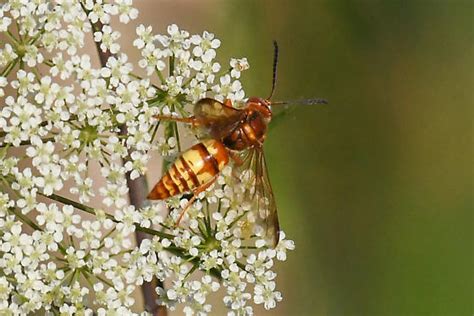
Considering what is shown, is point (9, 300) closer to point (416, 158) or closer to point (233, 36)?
point (233, 36)

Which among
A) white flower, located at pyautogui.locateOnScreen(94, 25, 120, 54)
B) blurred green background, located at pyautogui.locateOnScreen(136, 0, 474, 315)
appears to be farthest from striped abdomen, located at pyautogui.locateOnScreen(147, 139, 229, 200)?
blurred green background, located at pyautogui.locateOnScreen(136, 0, 474, 315)

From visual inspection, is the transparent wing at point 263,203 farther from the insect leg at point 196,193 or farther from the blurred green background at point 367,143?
the blurred green background at point 367,143

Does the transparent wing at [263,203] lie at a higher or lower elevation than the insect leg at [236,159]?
lower

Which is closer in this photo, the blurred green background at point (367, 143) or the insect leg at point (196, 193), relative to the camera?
the insect leg at point (196, 193)

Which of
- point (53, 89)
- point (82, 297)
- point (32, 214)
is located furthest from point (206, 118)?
point (32, 214)

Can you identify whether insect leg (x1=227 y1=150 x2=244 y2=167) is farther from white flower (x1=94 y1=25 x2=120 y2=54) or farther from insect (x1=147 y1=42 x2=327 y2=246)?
white flower (x1=94 y1=25 x2=120 y2=54)

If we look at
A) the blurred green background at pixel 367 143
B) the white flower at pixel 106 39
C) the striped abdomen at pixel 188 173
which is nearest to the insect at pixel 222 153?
the striped abdomen at pixel 188 173
